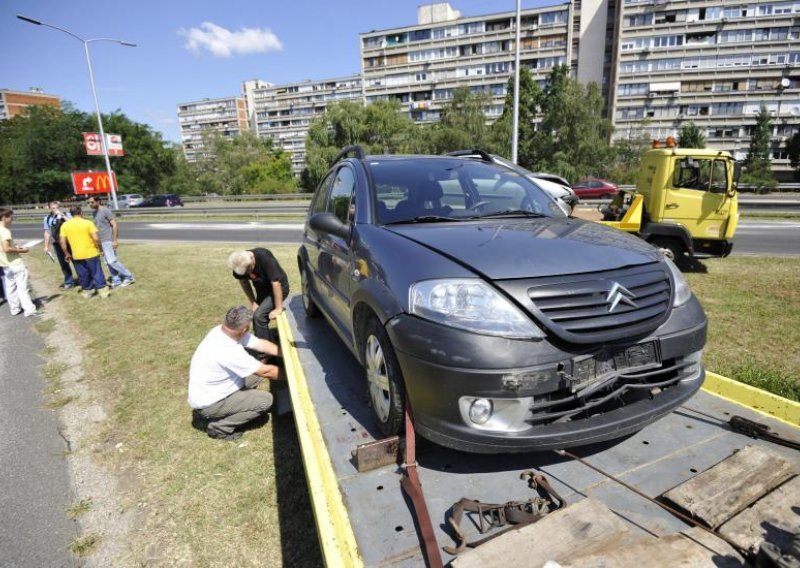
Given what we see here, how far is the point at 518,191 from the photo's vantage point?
10.7 ft

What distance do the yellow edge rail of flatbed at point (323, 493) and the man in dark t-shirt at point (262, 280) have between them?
1.50 m

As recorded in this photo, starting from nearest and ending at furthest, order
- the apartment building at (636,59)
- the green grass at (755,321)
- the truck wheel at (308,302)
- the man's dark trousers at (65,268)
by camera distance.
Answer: the green grass at (755,321) → the truck wheel at (308,302) → the man's dark trousers at (65,268) → the apartment building at (636,59)

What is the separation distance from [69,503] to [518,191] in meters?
3.80

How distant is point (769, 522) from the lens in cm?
168

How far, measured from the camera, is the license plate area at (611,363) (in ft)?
6.15

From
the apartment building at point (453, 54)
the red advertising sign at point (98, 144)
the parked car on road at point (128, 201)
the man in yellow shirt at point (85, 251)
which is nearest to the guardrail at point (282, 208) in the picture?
the red advertising sign at point (98, 144)

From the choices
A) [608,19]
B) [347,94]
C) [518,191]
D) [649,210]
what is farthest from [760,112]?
[347,94]

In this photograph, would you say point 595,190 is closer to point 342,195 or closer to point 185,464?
point 342,195

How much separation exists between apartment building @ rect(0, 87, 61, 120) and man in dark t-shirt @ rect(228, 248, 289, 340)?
441 ft

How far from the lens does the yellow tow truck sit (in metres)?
7.98

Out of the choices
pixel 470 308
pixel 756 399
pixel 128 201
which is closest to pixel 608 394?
pixel 470 308

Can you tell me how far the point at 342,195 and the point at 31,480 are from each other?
123 inches

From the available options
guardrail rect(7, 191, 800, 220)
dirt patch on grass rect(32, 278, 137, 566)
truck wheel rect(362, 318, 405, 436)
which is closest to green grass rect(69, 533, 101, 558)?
dirt patch on grass rect(32, 278, 137, 566)

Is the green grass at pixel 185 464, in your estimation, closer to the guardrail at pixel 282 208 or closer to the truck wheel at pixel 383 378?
the truck wheel at pixel 383 378
